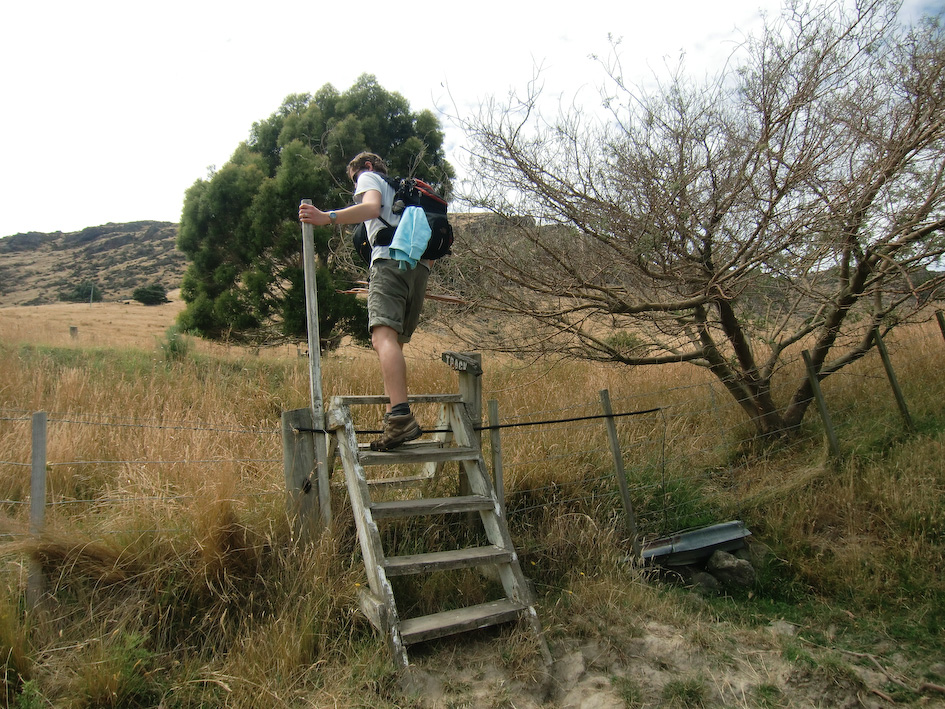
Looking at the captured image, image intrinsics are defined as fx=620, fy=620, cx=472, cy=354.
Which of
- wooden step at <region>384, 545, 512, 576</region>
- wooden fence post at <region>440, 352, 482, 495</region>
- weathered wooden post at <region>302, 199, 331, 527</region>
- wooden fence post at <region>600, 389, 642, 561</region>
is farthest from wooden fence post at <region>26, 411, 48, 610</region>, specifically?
wooden fence post at <region>600, 389, 642, 561</region>

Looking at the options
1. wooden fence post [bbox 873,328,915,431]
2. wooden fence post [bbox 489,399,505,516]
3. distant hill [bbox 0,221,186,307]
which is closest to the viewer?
wooden fence post [bbox 489,399,505,516]

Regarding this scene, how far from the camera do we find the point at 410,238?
348 centimetres

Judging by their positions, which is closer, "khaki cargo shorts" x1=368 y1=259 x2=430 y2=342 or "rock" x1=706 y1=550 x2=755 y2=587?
"khaki cargo shorts" x1=368 y1=259 x2=430 y2=342

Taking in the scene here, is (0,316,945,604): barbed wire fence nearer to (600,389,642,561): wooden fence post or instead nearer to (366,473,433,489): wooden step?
(600,389,642,561): wooden fence post

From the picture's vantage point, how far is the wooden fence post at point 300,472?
3424 mm

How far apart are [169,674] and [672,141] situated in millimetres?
5109

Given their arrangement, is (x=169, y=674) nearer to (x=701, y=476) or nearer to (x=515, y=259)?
(x=515, y=259)

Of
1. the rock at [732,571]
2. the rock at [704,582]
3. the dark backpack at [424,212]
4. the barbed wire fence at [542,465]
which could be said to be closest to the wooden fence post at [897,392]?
the barbed wire fence at [542,465]

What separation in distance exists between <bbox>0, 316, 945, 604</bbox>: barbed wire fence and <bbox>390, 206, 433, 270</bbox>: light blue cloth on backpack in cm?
128

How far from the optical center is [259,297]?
11539 mm

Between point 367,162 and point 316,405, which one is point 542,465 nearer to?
point 316,405

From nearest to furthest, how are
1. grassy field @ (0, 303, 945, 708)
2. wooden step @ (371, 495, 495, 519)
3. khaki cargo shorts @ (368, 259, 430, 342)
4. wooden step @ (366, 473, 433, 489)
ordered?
grassy field @ (0, 303, 945, 708), wooden step @ (371, 495, 495, 519), khaki cargo shorts @ (368, 259, 430, 342), wooden step @ (366, 473, 433, 489)

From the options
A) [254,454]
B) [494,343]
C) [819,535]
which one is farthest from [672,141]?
[254,454]

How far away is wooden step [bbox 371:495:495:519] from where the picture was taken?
3209 mm
